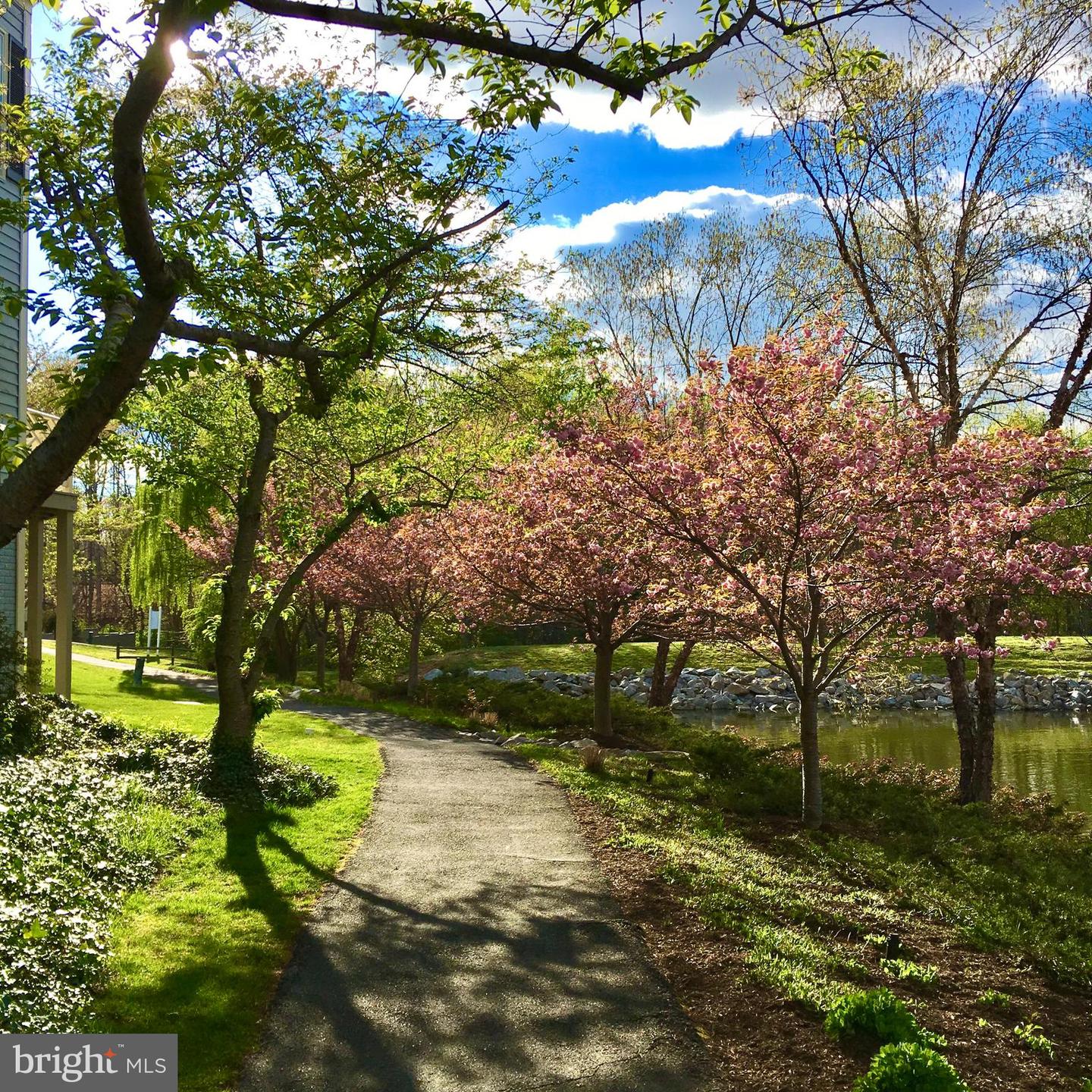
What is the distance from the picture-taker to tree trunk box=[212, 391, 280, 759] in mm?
11375

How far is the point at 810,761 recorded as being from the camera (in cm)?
999

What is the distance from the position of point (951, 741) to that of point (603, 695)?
31.6 ft

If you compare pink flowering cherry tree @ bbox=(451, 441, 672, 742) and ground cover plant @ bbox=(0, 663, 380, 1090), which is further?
pink flowering cherry tree @ bbox=(451, 441, 672, 742)

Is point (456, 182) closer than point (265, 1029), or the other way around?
point (265, 1029)

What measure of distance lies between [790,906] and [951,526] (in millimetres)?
3936

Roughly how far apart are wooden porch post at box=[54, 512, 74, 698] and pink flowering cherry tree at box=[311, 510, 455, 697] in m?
7.82

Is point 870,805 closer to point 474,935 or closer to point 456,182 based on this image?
point 474,935

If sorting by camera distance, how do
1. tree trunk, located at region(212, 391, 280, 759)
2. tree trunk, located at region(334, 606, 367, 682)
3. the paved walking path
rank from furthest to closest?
tree trunk, located at region(334, 606, 367, 682)
tree trunk, located at region(212, 391, 280, 759)
the paved walking path

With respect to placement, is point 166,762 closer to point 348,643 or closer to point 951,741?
point 348,643

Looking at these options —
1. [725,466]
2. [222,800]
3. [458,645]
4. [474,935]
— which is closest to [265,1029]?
[474,935]

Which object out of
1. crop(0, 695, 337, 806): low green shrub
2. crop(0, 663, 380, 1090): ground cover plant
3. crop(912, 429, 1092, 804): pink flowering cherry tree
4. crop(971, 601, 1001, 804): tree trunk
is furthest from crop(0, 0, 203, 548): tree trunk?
crop(971, 601, 1001, 804): tree trunk

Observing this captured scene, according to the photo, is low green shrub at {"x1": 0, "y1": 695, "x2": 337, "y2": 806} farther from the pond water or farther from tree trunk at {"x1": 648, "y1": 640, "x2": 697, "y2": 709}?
the pond water

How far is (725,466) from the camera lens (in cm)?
908

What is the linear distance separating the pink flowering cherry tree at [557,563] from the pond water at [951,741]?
5.85m
